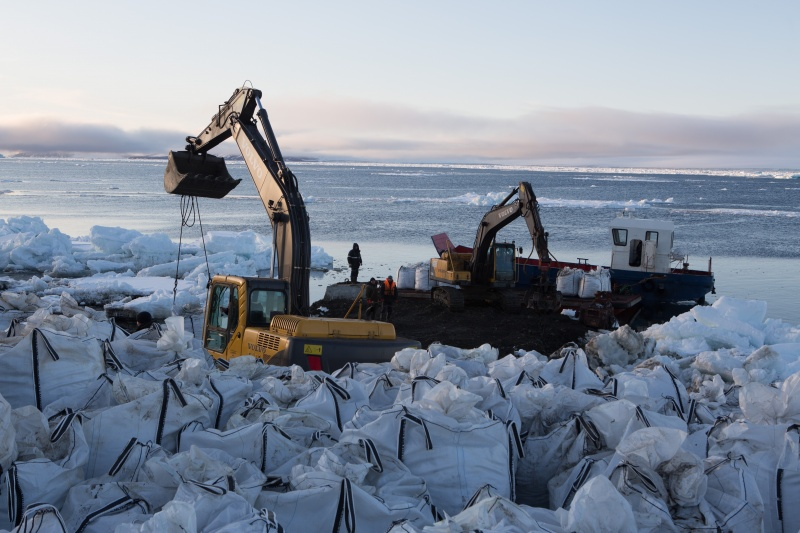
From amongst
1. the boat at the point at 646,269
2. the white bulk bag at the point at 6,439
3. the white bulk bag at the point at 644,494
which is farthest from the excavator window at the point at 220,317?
the boat at the point at 646,269

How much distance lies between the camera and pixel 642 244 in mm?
20406

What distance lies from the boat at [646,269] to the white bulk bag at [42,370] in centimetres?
1534

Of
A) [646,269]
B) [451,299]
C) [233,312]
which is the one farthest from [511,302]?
[233,312]

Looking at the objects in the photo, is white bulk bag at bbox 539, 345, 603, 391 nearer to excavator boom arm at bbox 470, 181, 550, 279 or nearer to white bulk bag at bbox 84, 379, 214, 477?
white bulk bag at bbox 84, 379, 214, 477

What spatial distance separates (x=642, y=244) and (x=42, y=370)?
17925mm

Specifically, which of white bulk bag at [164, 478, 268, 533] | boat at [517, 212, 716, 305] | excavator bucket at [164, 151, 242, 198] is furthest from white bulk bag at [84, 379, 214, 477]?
boat at [517, 212, 716, 305]

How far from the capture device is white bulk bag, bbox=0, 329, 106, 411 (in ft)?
14.5

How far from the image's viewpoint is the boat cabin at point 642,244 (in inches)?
796

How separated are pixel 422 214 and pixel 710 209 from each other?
78.1 ft

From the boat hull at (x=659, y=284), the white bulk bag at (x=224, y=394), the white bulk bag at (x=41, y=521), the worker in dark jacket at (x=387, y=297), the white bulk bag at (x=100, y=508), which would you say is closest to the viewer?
the white bulk bag at (x=41, y=521)

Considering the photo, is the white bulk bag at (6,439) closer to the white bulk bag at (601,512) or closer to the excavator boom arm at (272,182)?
the white bulk bag at (601,512)

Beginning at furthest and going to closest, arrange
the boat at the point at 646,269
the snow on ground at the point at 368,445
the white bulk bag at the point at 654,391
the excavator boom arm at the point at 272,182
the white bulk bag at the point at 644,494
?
the boat at the point at 646,269, the excavator boom arm at the point at 272,182, the white bulk bag at the point at 654,391, the white bulk bag at the point at 644,494, the snow on ground at the point at 368,445

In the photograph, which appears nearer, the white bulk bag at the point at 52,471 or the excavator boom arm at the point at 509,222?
the white bulk bag at the point at 52,471

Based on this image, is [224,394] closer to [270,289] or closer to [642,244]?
[270,289]
